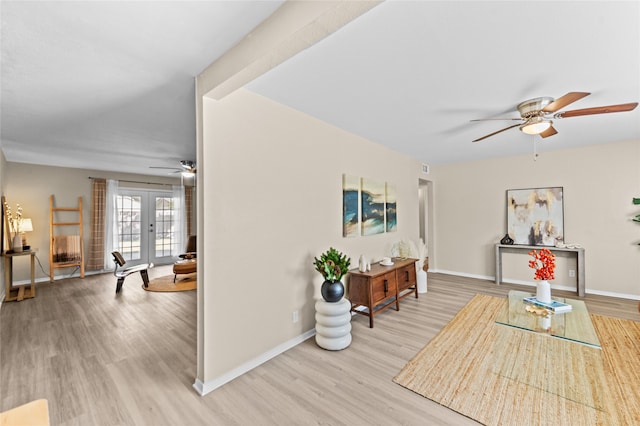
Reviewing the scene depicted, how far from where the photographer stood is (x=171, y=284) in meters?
5.17

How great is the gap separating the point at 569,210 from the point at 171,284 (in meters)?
7.47

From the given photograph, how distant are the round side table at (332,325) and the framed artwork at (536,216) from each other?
4.28 meters

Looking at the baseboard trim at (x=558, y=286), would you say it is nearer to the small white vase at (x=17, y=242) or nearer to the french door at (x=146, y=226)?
the french door at (x=146, y=226)

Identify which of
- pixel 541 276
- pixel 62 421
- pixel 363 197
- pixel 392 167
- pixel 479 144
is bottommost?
pixel 62 421

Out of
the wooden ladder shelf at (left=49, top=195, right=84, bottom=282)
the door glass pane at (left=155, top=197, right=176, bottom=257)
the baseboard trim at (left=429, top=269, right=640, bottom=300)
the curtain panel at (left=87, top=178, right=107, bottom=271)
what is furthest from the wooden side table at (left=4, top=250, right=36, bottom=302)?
the baseboard trim at (left=429, top=269, right=640, bottom=300)

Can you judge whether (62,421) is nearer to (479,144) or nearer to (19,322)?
(19,322)

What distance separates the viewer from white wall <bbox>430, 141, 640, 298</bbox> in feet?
13.9

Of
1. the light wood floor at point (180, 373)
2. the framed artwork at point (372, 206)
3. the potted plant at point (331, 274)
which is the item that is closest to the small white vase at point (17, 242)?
the light wood floor at point (180, 373)

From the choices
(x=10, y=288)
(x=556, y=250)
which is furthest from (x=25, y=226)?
(x=556, y=250)

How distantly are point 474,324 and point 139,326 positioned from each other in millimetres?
4113

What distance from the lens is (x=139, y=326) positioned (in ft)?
10.7

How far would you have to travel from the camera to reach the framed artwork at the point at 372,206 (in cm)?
387

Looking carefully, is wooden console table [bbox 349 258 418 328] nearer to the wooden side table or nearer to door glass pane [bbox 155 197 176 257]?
the wooden side table

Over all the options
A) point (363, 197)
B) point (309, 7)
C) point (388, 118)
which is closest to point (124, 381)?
point (309, 7)
